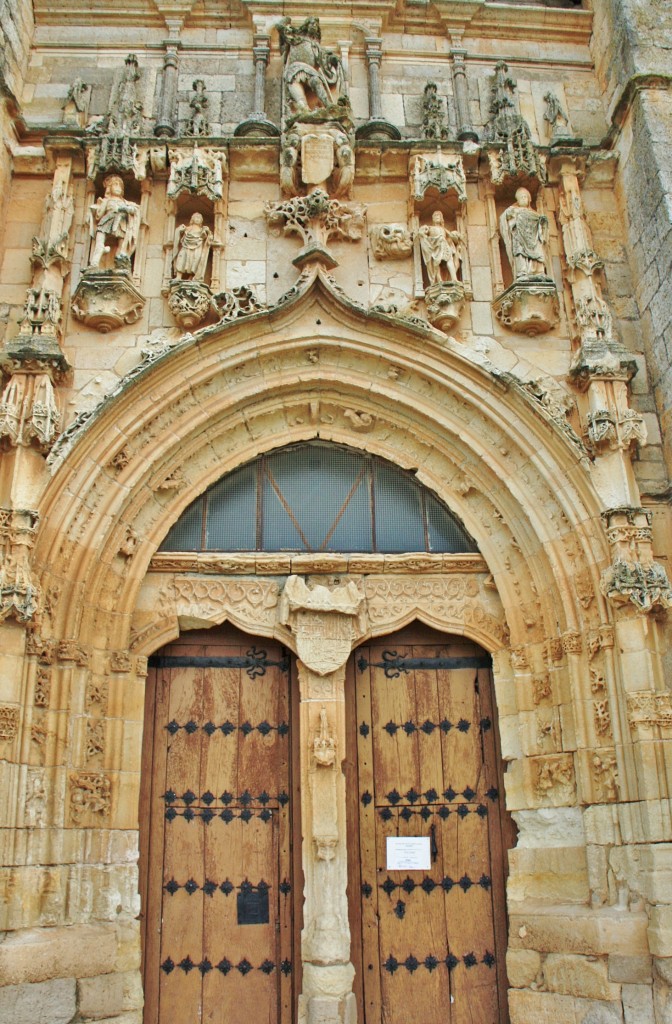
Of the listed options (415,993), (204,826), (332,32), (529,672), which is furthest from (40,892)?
(332,32)

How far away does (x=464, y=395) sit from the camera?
652cm

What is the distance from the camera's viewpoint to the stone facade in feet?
17.9

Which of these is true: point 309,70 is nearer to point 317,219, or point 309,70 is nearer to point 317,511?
point 317,219

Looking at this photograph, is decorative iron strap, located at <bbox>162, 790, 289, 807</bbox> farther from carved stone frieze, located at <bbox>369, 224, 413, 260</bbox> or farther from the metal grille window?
carved stone frieze, located at <bbox>369, 224, 413, 260</bbox>

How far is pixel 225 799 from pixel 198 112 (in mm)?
5491

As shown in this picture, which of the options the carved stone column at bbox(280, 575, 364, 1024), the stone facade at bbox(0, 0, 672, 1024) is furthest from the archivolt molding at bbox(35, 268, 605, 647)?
the carved stone column at bbox(280, 575, 364, 1024)

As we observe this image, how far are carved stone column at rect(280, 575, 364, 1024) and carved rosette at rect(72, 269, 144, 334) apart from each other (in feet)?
7.61

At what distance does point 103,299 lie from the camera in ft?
21.2

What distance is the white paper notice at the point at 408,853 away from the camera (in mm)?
6059

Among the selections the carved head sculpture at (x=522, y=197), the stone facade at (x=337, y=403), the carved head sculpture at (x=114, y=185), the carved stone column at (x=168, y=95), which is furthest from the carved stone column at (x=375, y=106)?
the carved head sculpture at (x=114, y=185)

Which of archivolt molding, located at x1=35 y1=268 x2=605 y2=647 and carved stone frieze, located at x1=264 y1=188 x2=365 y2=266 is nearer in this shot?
archivolt molding, located at x1=35 y1=268 x2=605 y2=647

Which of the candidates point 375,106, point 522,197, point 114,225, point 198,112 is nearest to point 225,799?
point 114,225

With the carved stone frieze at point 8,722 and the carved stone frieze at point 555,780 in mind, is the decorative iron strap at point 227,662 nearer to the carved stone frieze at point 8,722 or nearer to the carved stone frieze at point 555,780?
the carved stone frieze at point 8,722

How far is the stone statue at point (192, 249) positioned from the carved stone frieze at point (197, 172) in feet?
0.66
